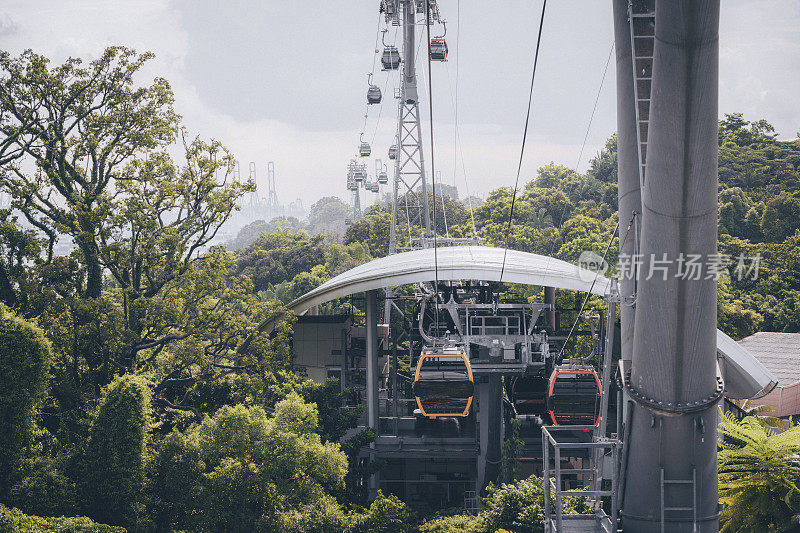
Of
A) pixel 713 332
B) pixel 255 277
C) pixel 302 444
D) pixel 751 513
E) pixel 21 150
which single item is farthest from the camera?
Result: pixel 255 277

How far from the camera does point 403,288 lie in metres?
62.7

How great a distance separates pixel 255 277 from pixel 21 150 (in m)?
65.6

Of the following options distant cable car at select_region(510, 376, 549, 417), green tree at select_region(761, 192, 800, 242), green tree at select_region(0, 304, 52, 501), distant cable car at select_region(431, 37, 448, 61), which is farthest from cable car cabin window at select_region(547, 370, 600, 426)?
green tree at select_region(761, 192, 800, 242)

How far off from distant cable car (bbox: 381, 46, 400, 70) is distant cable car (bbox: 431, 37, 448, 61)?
2646mm

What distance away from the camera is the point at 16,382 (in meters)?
14.1

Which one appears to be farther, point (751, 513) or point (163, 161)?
point (163, 161)

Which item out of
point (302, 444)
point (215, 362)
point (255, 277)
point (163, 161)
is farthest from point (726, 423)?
point (255, 277)

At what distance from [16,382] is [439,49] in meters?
31.0

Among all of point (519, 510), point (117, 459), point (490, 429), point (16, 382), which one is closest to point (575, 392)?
point (519, 510)

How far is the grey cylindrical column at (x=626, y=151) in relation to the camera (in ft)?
35.1

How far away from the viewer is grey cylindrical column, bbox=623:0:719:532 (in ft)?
26.3

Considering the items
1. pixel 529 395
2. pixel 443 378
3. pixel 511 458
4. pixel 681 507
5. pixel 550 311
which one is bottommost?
pixel 511 458

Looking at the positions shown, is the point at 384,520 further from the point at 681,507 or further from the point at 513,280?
the point at 513,280

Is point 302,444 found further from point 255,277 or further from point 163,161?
point 255,277
